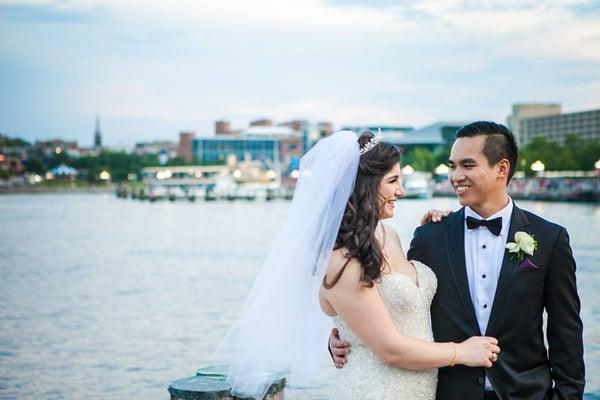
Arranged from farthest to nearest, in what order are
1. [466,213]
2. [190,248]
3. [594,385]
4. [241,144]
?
[241,144] → [190,248] → [594,385] → [466,213]

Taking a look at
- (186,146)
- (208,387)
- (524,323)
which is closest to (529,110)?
(186,146)

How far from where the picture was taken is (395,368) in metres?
3.61

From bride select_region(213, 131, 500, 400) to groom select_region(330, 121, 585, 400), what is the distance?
0.32ft

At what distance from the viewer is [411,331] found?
3621 millimetres

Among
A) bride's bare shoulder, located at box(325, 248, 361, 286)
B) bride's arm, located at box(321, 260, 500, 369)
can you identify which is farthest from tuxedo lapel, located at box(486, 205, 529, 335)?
bride's bare shoulder, located at box(325, 248, 361, 286)

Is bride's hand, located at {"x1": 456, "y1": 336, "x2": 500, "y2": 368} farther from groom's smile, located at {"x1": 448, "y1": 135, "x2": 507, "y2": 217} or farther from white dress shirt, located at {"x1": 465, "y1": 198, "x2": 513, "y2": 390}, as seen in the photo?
groom's smile, located at {"x1": 448, "y1": 135, "x2": 507, "y2": 217}

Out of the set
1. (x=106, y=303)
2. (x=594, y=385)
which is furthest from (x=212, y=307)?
(x=594, y=385)

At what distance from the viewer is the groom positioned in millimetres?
3545

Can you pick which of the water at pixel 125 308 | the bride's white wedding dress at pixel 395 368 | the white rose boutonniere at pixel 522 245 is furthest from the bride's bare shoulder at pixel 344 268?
the water at pixel 125 308

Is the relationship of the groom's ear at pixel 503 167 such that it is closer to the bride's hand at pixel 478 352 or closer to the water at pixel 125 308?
the bride's hand at pixel 478 352

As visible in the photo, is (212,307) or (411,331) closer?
(411,331)

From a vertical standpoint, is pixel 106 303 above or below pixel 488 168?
below

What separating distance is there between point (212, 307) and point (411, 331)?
15.5m

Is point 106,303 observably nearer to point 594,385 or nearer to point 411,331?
point 594,385
